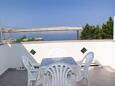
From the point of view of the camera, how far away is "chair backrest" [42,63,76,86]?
11.7ft

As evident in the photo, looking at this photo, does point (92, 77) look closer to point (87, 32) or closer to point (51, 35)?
point (87, 32)

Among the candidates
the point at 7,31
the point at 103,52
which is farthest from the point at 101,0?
the point at 7,31

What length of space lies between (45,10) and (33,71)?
22.8 feet

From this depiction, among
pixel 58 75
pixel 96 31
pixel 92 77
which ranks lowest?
pixel 92 77

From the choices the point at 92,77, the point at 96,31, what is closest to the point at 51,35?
the point at 96,31

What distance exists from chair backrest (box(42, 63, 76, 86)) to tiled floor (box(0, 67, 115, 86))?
1764 millimetres

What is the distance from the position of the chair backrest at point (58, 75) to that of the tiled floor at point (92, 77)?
176 cm

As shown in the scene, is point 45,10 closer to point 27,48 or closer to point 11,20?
point 11,20

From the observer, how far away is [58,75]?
3611mm

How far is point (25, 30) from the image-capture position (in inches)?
317

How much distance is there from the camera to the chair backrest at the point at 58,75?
3572 mm

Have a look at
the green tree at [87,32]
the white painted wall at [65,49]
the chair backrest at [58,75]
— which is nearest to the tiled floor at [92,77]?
the white painted wall at [65,49]

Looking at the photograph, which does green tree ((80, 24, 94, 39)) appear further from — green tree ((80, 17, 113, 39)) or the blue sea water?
the blue sea water

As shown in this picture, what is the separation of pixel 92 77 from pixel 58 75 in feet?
8.74
